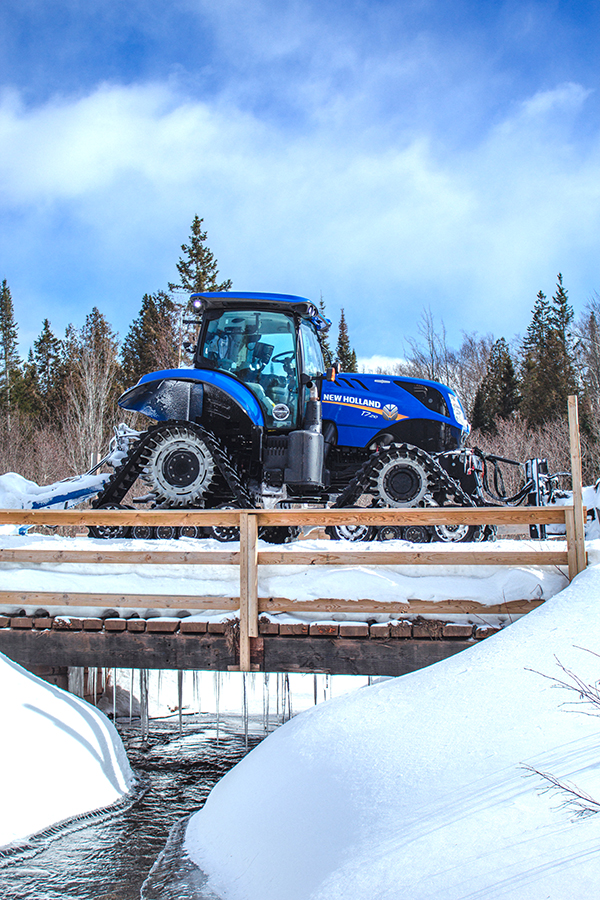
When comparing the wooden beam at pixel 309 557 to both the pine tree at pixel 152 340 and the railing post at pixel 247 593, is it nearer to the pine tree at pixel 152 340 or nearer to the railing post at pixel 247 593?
the railing post at pixel 247 593

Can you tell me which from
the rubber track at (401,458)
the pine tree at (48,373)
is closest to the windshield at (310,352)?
the rubber track at (401,458)

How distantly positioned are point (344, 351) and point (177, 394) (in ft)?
134

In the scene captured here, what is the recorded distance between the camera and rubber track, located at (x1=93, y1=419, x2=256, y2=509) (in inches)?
272

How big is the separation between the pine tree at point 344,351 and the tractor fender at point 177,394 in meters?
36.1

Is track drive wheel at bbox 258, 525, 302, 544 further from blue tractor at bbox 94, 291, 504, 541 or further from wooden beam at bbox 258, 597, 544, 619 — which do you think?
wooden beam at bbox 258, 597, 544, 619

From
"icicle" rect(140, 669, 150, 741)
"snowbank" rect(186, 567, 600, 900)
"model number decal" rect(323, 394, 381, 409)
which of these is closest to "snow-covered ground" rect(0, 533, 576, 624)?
"snowbank" rect(186, 567, 600, 900)

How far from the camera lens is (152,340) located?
3231 cm

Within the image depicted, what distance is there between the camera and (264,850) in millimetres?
3354

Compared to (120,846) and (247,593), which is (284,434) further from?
(120,846)

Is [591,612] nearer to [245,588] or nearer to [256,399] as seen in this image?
[245,588]

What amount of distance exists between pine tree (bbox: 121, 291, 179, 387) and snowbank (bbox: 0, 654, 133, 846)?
20.1m

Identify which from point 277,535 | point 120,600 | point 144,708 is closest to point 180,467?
point 277,535

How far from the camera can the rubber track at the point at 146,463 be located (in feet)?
22.6

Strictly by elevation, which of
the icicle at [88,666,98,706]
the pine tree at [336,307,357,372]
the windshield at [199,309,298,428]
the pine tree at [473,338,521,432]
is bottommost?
the icicle at [88,666,98,706]
